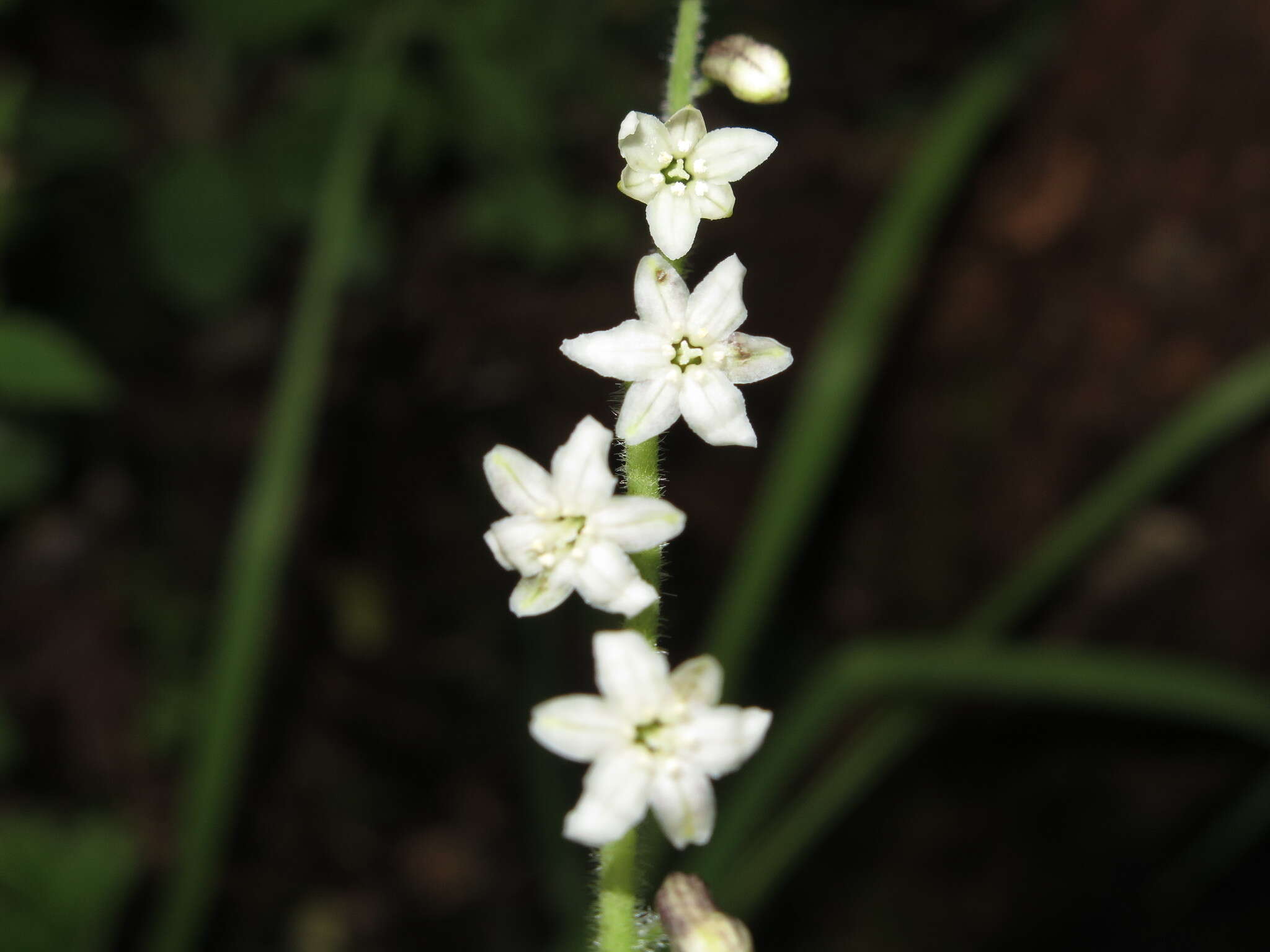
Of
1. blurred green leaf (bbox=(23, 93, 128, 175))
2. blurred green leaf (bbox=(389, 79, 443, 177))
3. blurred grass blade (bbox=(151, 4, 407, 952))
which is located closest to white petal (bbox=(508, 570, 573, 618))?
blurred grass blade (bbox=(151, 4, 407, 952))

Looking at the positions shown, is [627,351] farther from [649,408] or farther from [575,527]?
[575,527]

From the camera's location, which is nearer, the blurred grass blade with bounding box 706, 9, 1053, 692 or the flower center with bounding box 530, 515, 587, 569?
the flower center with bounding box 530, 515, 587, 569

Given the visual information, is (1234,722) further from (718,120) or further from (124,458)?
(124,458)

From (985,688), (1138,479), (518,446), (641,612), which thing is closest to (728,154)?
(641,612)

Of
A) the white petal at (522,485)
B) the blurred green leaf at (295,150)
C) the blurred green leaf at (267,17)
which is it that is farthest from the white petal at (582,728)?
the blurred green leaf at (267,17)

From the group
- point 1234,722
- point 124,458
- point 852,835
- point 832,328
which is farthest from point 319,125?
point 1234,722

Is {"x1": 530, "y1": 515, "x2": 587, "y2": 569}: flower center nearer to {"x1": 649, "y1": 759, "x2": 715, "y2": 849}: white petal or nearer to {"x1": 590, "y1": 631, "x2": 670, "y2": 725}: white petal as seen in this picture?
{"x1": 590, "y1": 631, "x2": 670, "y2": 725}: white petal
